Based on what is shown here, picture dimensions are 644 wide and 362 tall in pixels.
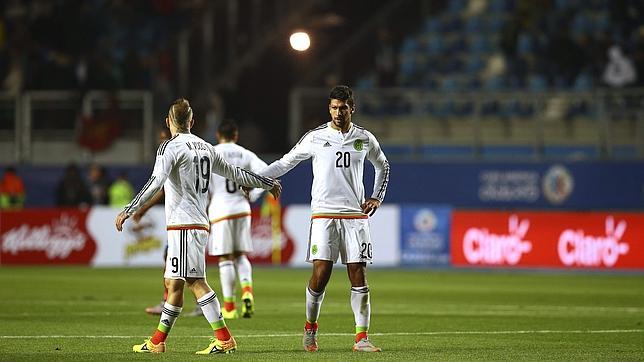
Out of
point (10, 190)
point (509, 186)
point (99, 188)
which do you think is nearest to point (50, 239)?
point (99, 188)

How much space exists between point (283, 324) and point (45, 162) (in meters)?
17.0

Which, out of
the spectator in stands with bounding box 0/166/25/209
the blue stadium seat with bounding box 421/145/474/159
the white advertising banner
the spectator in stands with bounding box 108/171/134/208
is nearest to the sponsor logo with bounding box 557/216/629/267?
the blue stadium seat with bounding box 421/145/474/159

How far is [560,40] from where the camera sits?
29.8m

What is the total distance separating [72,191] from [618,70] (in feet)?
41.5

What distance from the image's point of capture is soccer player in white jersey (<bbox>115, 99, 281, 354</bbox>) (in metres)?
11.1

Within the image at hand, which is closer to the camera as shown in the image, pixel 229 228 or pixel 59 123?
pixel 229 228

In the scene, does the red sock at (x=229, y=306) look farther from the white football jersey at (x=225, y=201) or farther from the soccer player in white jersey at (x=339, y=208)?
the soccer player in white jersey at (x=339, y=208)

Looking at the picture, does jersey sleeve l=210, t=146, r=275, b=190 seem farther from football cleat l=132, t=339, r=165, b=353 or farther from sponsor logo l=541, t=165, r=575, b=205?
sponsor logo l=541, t=165, r=575, b=205

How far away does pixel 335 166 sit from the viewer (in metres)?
11.7

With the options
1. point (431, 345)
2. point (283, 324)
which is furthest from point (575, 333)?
point (283, 324)

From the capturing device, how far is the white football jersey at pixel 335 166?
38.1 feet

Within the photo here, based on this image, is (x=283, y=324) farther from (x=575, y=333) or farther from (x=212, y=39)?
(x=212, y=39)

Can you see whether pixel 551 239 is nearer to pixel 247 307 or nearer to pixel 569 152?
pixel 569 152

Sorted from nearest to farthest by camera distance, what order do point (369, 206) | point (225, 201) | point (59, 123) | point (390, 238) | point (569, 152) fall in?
1. point (369, 206)
2. point (225, 201)
3. point (390, 238)
4. point (569, 152)
5. point (59, 123)
